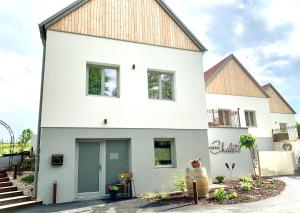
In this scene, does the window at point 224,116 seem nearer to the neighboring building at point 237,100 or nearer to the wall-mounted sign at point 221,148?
the neighboring building at point 237,100

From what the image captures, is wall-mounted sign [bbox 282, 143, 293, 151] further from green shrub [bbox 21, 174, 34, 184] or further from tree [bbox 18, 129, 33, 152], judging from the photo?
tree [bbox 18, 129, 33, 152]

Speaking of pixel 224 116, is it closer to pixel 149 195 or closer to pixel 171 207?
pixel 149 195

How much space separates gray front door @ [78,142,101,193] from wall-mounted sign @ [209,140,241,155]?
7.18m

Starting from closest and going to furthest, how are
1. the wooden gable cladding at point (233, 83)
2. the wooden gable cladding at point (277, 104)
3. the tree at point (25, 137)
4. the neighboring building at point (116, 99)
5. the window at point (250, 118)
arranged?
the neighboring building at point (116, 99), the wooden gable cladding at point (233, 83), the window at point (250, 118), the tree at point (25, 137), the wooden gable cladding at point (277, 104)

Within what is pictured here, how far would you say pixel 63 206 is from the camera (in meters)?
8.95

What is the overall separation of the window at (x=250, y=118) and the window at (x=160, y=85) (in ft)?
35.1

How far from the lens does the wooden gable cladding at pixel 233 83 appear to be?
19755 mm

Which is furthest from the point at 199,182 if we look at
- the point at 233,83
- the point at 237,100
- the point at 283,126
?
the point at 283,126

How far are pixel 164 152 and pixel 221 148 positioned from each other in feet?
15.2

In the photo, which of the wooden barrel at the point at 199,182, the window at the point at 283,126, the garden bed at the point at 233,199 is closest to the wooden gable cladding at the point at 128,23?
the wooden barrel at the point at 199,182

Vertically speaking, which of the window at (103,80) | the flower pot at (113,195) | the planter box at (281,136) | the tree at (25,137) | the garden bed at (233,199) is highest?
the window at (103,80)

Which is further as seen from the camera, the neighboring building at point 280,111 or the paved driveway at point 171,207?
the neighboring building at point 280,111

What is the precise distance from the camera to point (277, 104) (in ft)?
81.4

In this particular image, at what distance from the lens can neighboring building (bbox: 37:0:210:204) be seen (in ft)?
33.5
